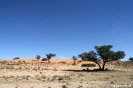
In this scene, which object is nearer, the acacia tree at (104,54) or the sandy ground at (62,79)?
the sandy ground at (62,79)

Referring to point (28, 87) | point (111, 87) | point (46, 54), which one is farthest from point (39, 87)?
point (46, 54)

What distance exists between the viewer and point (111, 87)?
748 inches

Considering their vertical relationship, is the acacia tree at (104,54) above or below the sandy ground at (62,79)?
above

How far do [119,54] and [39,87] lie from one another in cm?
3378

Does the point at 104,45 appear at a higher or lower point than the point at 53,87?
higher

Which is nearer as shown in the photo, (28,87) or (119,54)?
(28,87)

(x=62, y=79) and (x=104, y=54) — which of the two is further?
(x=104, y=54)

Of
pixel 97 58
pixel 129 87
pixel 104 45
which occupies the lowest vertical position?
pixel 129 87

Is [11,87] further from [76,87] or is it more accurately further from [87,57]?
[87,57]

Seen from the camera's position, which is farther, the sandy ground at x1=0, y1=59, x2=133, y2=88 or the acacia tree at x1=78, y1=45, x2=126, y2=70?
the acacia tree at x1=78, y1=45, x2=126, y2=70

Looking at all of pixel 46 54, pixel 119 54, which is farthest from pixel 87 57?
pixel 46 54

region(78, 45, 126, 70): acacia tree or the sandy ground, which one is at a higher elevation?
region(78, 45, 126, 70): acacia tree

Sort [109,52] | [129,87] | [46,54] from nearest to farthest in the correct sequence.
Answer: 1. [129,87]
2. [109,52]
3. [46,54]

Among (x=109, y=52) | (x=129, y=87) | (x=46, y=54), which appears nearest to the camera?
(x=129, y=87)
